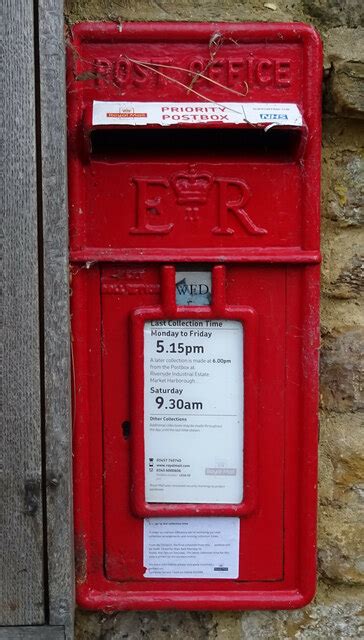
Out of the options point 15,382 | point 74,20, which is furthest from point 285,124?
point 15,382

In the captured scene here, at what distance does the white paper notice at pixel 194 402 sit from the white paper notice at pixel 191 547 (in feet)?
0.31

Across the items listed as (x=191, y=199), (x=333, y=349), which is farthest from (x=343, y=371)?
(x=191, y=199)

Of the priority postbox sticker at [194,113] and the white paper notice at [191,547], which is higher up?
the priority postbox sticker at [194,113]

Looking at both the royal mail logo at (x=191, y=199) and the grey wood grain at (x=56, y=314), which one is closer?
the grey wood grain at (x=56, y=314)

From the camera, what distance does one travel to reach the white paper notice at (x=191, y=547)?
141 cm

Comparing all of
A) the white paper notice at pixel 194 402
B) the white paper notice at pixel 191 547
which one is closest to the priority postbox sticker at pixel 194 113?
the white paper notice at pixel 194 402

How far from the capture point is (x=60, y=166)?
1.21m

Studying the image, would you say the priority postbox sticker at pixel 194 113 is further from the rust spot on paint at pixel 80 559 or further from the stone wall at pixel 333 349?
the rust spot on paint at pixel 80 559

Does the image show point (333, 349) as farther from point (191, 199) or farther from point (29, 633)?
point (29, 633)

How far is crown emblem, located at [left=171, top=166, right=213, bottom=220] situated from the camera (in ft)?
4.40

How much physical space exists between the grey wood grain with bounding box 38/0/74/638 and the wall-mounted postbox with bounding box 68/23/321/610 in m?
0.09

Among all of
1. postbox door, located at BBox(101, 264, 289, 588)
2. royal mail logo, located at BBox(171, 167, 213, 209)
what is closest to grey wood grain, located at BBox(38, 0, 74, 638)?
postbox door, located at BBox(101, 264, 289, 588)

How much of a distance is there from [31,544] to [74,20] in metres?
1.05

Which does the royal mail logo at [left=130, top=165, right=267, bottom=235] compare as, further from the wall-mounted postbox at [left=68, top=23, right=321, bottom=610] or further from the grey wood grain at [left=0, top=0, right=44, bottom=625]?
the grey wood grain at [left=0, top=0, right=44, bottom=625]
